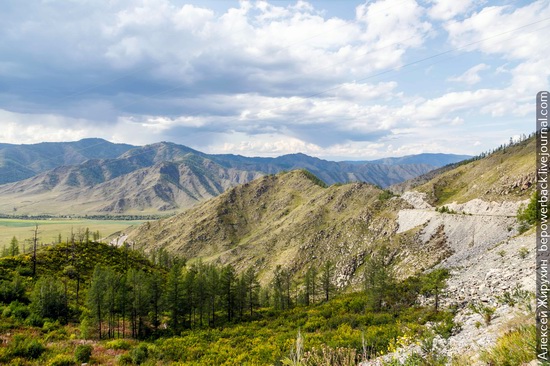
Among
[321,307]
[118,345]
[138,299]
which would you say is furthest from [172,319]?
[321,307]

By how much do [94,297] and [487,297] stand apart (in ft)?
185

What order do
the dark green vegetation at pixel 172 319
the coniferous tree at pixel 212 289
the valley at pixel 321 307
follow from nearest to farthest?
the valley at pixel 321 307 → the dark green vegetation at pixel 172 319 → the coniferous tree at pixel 212 289

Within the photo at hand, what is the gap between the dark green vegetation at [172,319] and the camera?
32.3 metres

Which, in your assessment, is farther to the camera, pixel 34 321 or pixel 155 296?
pixel 155 296

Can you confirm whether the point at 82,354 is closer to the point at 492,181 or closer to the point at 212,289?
the point at 212,289

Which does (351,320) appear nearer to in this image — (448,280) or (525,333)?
(448,280)

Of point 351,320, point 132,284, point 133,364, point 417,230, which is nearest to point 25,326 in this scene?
point 132,284

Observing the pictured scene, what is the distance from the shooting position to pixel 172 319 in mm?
61000

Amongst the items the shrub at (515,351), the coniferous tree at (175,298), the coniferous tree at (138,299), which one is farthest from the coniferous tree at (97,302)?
the shrub at (515,351)

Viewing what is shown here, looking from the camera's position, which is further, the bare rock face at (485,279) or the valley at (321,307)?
the valley at (321,307)

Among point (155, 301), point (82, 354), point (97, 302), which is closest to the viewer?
point (82, 354)

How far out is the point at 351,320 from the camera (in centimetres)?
4453

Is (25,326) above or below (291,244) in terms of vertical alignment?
above

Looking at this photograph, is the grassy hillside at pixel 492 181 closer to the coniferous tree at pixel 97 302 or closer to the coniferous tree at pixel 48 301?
the coniferous tree at pixel 97 302
